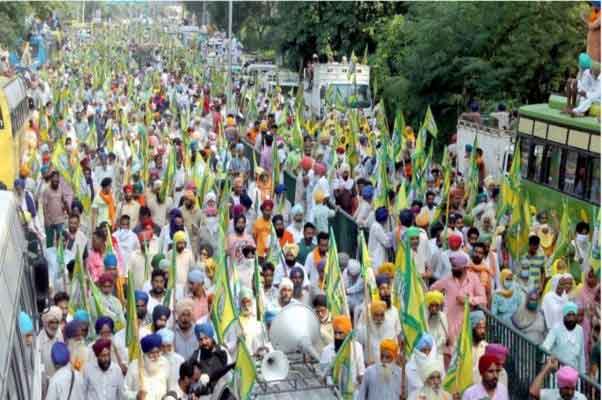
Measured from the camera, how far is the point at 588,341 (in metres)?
9.82

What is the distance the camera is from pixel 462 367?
791 cm

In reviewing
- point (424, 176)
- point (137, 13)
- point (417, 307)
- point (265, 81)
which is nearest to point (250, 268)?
point (417, 307)

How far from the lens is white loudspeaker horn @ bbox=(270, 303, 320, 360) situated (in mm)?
8383

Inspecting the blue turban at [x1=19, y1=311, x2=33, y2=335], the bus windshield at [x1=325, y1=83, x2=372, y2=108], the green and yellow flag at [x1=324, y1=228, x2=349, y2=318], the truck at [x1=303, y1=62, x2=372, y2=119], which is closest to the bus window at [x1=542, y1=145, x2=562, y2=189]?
the green and yellow flag at [x1=324, y1=228, x2=349, y2=318]

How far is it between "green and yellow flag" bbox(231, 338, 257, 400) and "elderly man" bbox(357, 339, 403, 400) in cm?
90

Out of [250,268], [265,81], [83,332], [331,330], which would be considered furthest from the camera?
[265,81]

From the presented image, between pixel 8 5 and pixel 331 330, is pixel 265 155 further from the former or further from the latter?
pixel 8 5

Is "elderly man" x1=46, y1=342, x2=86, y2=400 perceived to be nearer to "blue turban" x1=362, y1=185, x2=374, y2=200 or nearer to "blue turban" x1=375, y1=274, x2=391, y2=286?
"blue turban" x1=375, y1=274, x2=391, y2=286

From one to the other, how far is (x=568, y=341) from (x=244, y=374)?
278 centimetres

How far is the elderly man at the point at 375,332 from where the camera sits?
29.2 ft

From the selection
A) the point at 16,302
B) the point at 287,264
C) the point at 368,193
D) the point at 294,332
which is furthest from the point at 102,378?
the point at 368,193

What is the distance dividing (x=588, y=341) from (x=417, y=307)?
71.0 inches

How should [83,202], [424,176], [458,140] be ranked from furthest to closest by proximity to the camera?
[458,140], [424,176], [83,202]

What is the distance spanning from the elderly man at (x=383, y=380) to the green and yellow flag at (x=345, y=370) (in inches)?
4.9
